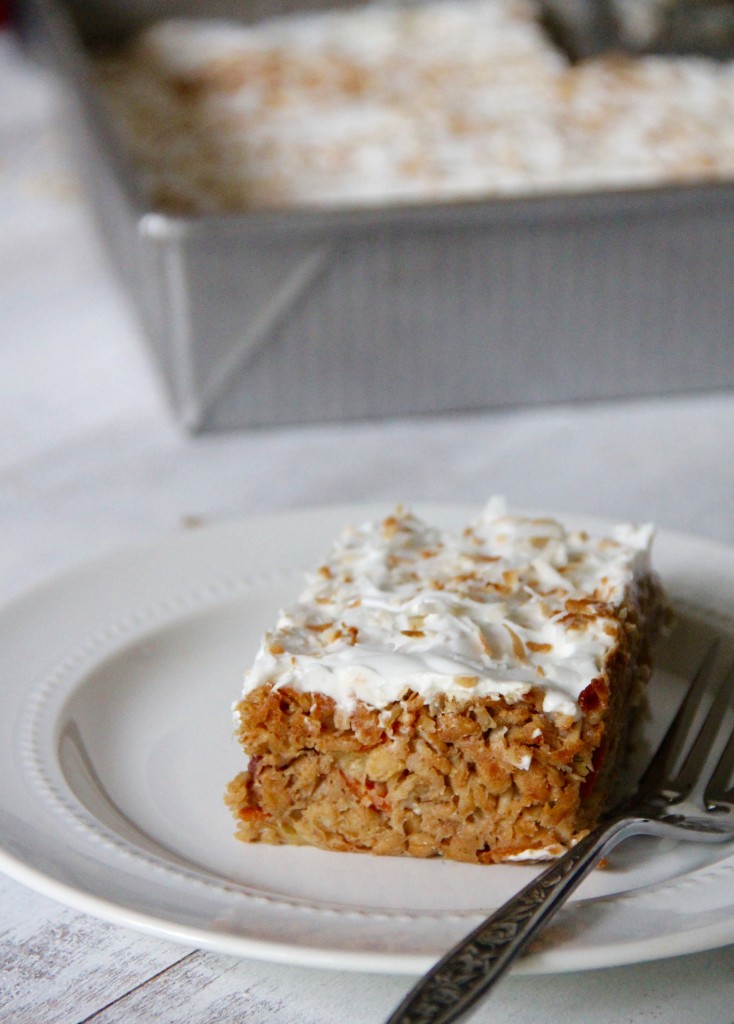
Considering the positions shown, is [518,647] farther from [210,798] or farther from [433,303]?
[433,303]

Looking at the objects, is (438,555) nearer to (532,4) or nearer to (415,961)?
(415,961)

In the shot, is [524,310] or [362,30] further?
[362,30]

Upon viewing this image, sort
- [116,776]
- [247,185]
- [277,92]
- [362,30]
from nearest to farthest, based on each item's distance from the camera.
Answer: [116,776] → [247,185] → [277,92] → [362,30]

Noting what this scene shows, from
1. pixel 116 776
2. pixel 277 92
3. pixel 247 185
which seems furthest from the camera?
pixel 277 92

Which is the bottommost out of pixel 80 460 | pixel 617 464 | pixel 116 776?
pixel 617 464

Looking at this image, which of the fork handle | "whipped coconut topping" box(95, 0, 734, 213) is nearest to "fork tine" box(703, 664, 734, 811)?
the fork handle

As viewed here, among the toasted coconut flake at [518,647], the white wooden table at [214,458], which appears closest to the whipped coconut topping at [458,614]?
the toasted coconut flake at [518,647]

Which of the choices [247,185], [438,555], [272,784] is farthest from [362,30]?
[272,784]

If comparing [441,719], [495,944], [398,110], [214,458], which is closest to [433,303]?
[214,458]
